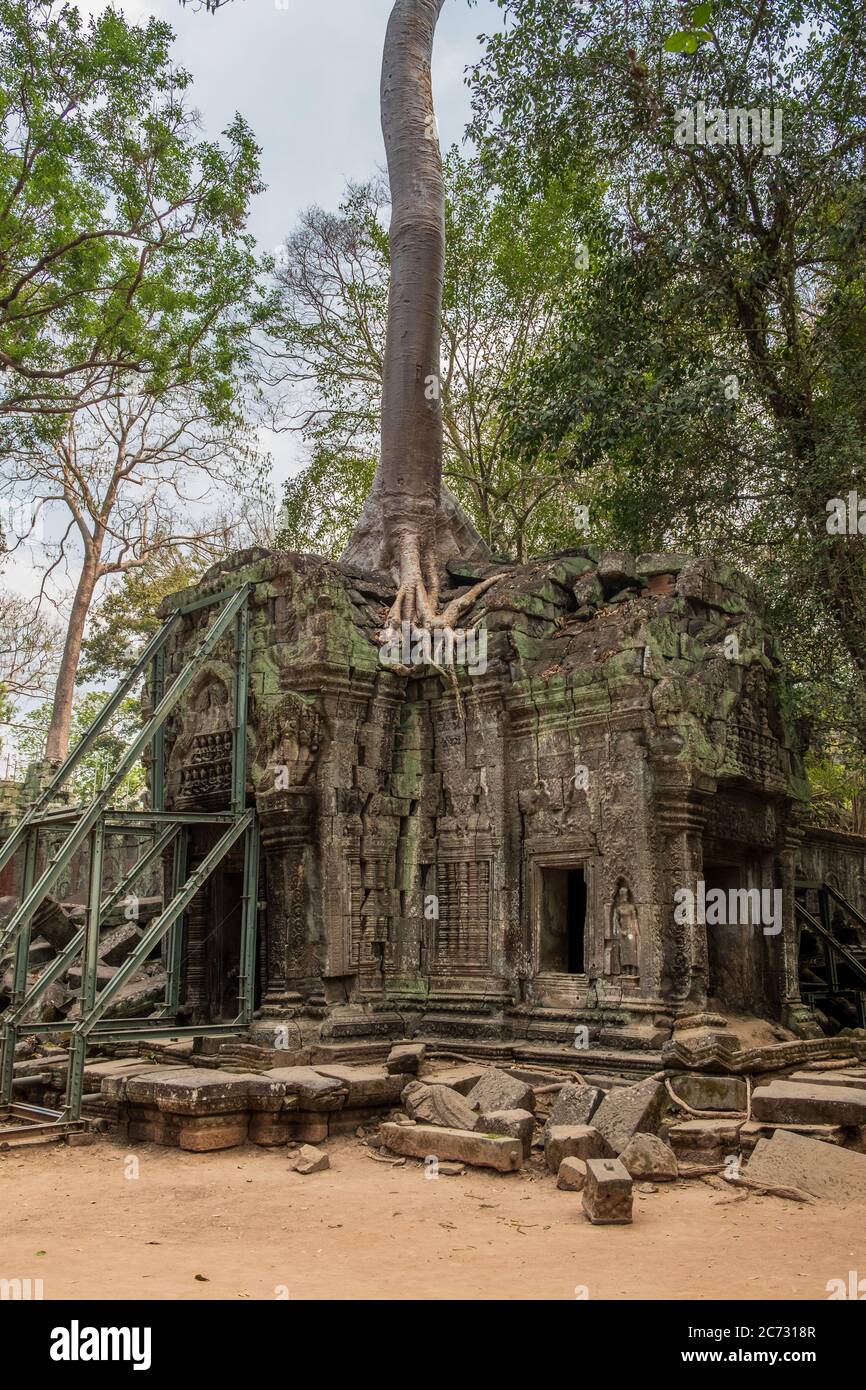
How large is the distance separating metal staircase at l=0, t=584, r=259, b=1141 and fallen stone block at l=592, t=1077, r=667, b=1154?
3.32 metres

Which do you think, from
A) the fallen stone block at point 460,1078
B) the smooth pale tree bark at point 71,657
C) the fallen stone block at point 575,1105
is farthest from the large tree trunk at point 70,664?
the fallen stone block at point 575,1105

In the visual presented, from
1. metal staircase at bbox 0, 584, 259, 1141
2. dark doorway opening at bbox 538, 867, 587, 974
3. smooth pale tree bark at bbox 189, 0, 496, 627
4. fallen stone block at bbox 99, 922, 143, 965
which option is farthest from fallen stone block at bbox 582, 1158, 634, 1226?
fallen stone block at bbox 99, 922, 143, 965

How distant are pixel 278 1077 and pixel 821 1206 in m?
3.49

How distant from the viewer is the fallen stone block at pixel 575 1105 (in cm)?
734

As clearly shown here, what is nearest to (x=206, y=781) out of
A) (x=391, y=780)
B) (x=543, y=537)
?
(x=391, y=780)

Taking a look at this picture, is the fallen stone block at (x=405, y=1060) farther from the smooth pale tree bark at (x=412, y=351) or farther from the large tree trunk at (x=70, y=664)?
the large tree trunk at (x=70, y=664)

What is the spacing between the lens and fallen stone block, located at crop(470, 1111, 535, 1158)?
699 centimetres

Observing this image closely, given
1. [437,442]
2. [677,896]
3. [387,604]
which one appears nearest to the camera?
[677,896]

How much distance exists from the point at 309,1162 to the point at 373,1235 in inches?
61.4

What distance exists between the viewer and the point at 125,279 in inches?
625

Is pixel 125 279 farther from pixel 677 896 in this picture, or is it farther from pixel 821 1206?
pixel 821 1206

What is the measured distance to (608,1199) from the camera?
5.70m

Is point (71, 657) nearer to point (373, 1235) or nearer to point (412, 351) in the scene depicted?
point (412, 351)

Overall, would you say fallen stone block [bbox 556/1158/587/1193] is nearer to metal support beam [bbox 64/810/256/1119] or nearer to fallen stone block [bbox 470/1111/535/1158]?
fallen stone block [bbox 470/1111/535/1158]
